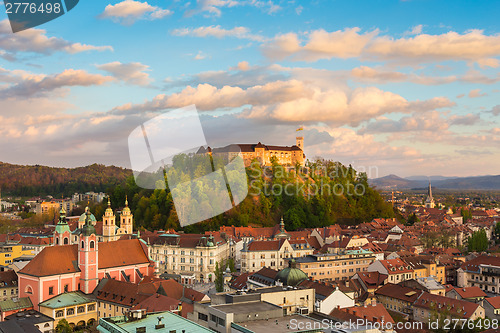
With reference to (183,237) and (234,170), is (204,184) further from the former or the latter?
(183,237)

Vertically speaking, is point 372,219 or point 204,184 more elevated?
point 204,184

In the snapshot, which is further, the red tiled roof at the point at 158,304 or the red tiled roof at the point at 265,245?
the red tiled roof at the point at 265,245

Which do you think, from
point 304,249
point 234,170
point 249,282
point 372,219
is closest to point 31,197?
point 234,170

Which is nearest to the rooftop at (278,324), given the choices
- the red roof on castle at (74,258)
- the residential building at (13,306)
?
the residential building at (13,306)

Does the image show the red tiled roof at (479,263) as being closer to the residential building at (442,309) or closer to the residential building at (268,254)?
the residential building at (442,309)

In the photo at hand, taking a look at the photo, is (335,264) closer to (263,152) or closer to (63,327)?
(63,327)

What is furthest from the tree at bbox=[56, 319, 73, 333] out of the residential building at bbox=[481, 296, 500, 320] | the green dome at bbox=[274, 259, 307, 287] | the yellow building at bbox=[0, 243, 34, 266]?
the residential building at bbox=[481, 296, 500, 320]
